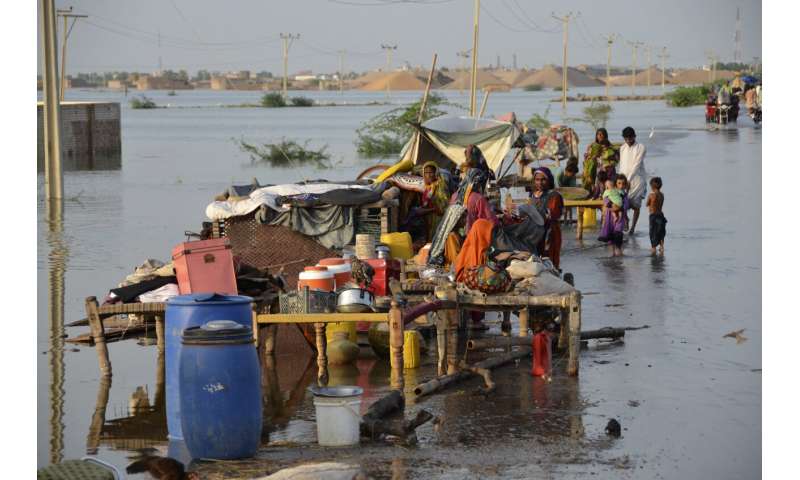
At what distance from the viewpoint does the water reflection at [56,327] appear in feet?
25.9

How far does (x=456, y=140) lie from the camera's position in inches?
765

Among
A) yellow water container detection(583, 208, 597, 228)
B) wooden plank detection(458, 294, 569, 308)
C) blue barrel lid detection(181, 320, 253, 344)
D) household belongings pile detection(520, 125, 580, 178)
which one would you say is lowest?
yellow water container detection(583, 208, 597, 228)

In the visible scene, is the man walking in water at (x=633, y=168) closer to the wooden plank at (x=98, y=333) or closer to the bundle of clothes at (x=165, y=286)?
the bundle of clothes at (x=165, y=286)

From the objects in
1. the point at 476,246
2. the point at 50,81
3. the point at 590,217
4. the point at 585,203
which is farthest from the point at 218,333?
the point at 50,81

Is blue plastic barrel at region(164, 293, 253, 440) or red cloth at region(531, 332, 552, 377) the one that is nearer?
blue plastic barrel at region(164, 293, 253, 440)

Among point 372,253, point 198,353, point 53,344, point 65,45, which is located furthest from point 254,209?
point 65,45

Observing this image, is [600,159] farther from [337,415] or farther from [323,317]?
[337,415]

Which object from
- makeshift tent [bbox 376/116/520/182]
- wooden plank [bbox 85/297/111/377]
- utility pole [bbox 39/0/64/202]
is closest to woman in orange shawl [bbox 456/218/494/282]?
wooden plank [bbox 85/297/111/377]

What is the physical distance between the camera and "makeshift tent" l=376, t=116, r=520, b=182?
19.2 metres

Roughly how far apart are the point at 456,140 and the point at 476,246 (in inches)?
381

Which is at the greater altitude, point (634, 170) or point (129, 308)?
point (634, 170)

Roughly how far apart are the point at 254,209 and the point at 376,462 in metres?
6.12

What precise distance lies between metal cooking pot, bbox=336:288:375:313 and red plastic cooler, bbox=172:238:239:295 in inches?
35.0

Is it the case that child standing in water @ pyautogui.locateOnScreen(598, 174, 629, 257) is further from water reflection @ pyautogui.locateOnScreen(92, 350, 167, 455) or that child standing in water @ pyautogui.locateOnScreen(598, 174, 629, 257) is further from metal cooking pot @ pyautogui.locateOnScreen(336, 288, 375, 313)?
water reflection @ pyautogui.locateOnScreen(92, 350, 167, 455)
